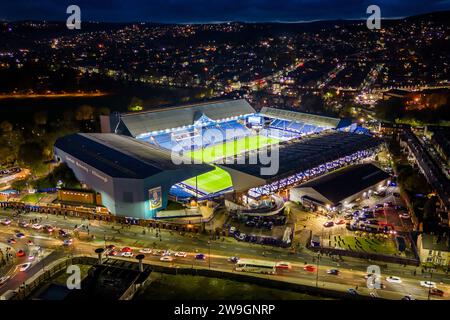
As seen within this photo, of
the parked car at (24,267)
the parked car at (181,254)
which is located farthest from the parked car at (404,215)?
the parked car at (24,267)

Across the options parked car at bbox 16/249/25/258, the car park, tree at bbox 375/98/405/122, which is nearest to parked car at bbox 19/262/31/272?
parked car at bbox 16/249/25/258

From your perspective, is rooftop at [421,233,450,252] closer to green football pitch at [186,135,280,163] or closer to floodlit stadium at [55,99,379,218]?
floodlit stadium at [55,99,379,218]

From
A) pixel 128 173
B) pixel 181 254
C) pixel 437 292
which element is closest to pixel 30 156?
pixel 128 173

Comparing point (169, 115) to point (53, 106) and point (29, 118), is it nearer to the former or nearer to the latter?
point (29, 118)

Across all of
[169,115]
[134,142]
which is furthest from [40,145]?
[169,115]

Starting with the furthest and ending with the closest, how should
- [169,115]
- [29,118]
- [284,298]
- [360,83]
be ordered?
[360,83] < [29,118] < [169,115] < [284,298]

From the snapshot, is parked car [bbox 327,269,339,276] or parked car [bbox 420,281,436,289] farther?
parked car [bbox 327,269,339,276]
